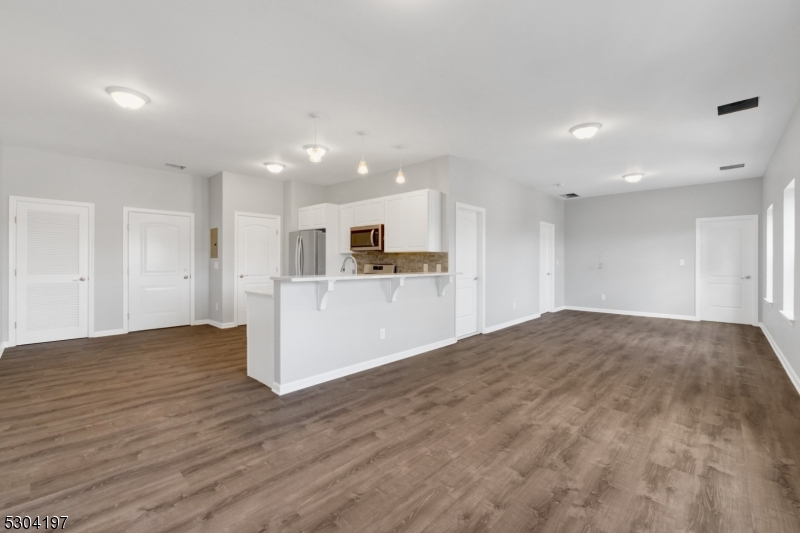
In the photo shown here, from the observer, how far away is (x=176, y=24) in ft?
7.93

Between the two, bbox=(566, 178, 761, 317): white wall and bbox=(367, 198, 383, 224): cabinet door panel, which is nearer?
bbox=(367, 198, 383, 224): cabinet door panel

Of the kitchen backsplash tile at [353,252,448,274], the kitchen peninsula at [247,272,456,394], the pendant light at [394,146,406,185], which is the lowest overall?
the kitchen peninsula at [247,272,456,394]

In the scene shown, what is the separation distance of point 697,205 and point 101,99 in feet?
31.4

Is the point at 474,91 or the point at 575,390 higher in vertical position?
the point at 474,91

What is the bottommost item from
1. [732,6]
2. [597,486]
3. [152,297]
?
[597,486]

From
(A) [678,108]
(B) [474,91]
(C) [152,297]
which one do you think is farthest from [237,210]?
(A) [678,108]

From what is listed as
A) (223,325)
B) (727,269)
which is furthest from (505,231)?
(223,325)

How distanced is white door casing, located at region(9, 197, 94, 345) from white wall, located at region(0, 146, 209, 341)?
10 centimetres

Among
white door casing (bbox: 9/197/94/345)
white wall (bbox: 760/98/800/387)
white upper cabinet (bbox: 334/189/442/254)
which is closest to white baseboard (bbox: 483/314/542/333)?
white upper cabinet (bbox: 334/189/442/254)

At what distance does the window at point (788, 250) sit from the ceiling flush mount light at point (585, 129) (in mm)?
2144

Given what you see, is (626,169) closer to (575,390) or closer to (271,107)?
(575,390)

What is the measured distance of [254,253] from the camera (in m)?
6.91

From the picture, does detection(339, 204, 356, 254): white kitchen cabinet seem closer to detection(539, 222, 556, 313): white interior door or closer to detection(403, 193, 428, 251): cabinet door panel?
detection(403, 193, 428, 251): cabinet door panel

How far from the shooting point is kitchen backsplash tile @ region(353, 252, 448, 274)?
215 inches
